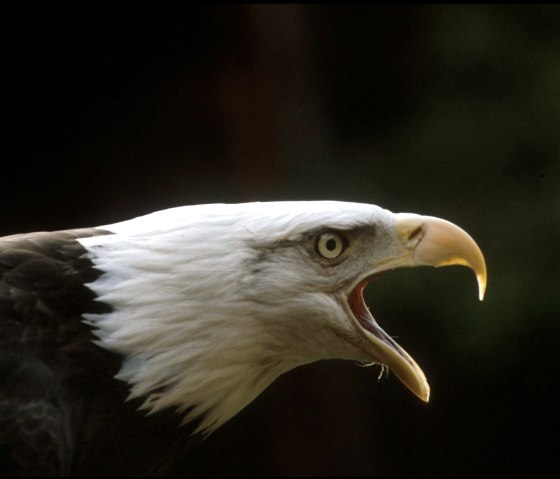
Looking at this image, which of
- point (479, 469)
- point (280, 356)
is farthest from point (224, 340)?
point (479, 469)

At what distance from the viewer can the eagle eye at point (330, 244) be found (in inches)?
77.3

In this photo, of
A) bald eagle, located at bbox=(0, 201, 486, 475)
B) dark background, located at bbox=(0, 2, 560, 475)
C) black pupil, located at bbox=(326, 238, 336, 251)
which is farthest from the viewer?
dark background, located at bbox=(0, 2, 560, 475)

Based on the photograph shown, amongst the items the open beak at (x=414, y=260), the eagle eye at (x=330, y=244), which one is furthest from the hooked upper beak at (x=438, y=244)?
the eagle eye at (x=330, y=244)

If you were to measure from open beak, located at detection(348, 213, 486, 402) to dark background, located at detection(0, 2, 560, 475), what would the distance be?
135cm

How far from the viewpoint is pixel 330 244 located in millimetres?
1975

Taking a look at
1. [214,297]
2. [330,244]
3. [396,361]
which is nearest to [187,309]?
[214,297]

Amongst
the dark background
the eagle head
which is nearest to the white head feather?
the eagle head

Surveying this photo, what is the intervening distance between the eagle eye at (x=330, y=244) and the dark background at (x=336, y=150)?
55.9 inches

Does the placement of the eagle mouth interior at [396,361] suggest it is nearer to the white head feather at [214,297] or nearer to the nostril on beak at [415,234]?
the white head feather at [214,297]

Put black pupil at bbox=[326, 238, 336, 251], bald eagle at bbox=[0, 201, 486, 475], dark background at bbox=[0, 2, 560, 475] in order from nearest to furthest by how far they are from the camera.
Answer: bald eagle at bbox=[0, 201, 486, 475] < black pupil at bbox=[326, 238, 336, 251] < dark background at bbox=[0, 2, 560, 475]

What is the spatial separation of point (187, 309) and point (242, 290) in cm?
10

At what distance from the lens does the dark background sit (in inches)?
134

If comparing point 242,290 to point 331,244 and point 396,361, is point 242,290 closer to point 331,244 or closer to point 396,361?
point 331,244

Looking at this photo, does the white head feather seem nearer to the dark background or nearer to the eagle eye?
the eagle eye
